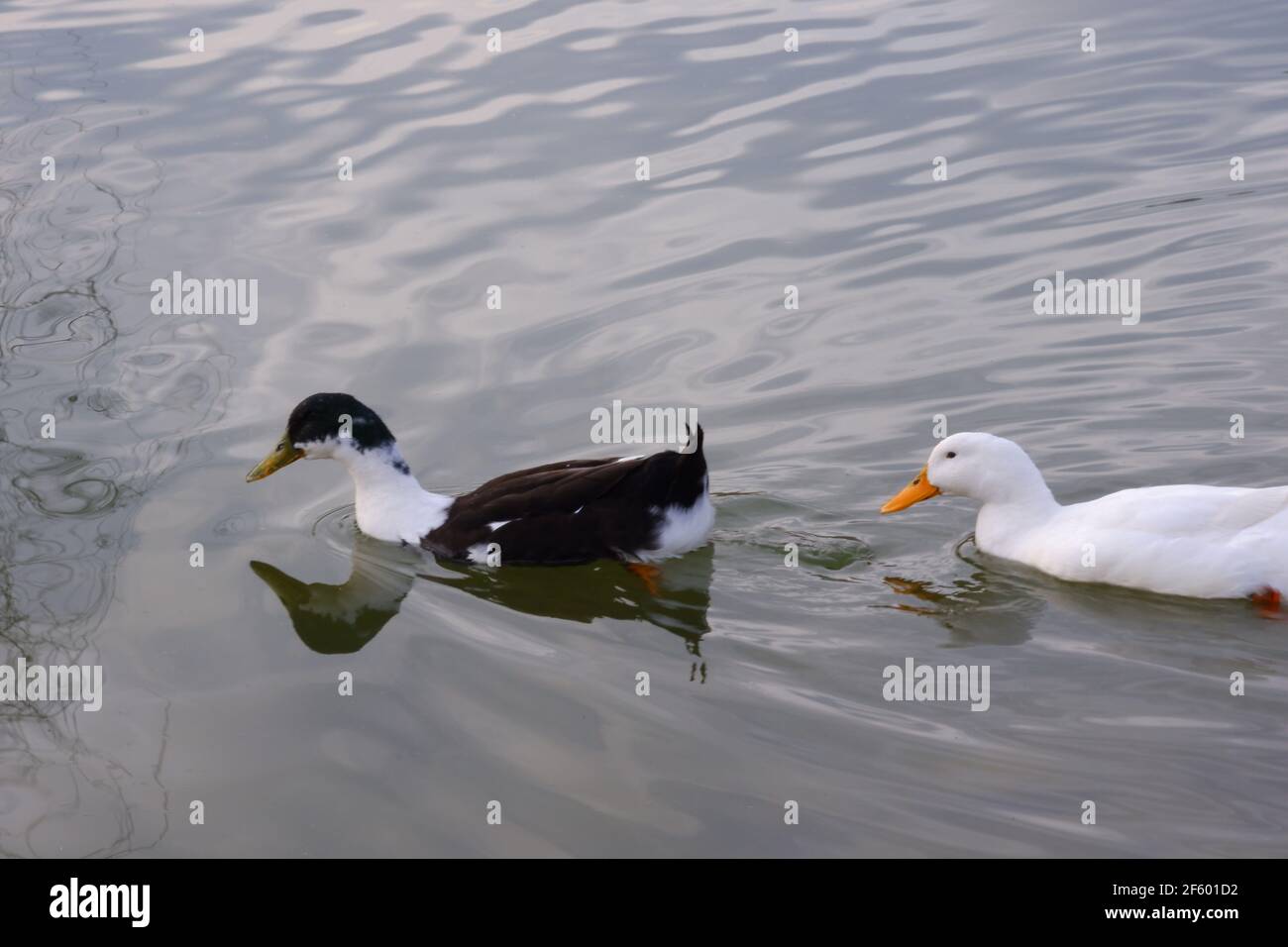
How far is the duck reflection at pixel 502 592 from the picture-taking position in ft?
23.1

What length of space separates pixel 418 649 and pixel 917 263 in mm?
5245

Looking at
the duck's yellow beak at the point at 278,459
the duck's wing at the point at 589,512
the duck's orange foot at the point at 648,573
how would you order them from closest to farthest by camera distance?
the duck's orange foot at the point at 648,573 → the duck's wing at the point at 589,512 → the duck's yellow beak at the point at 278,459

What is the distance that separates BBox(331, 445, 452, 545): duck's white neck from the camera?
7.82 metres

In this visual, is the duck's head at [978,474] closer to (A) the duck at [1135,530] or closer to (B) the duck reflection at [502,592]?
(A) the duck at [1135,530]

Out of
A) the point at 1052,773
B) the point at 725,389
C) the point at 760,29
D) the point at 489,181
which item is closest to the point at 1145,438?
the point at 725,389

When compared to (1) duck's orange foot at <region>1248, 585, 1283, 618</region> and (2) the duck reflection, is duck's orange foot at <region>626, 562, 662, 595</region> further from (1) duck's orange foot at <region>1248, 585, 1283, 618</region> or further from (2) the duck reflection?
(1) duck's orange foot at <region>1248, 585, 1283, 618</region>

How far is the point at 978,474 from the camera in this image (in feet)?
24.7

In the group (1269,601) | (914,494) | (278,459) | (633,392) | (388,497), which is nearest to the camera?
(1269,601)

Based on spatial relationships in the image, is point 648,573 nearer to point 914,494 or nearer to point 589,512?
point 589,512

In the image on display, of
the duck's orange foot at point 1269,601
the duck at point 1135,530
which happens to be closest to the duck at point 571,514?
the duck at point 1135,530

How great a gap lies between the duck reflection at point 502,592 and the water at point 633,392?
31mm

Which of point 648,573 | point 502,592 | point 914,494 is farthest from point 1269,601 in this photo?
point 502,592

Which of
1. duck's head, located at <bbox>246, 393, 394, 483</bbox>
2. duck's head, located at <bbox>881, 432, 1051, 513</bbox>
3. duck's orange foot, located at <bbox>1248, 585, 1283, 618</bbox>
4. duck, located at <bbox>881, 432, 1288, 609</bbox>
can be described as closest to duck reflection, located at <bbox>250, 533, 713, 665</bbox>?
duck's head, located at <bbox>246, 393, 394, 483</bbox>

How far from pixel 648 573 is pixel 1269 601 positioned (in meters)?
2.83
